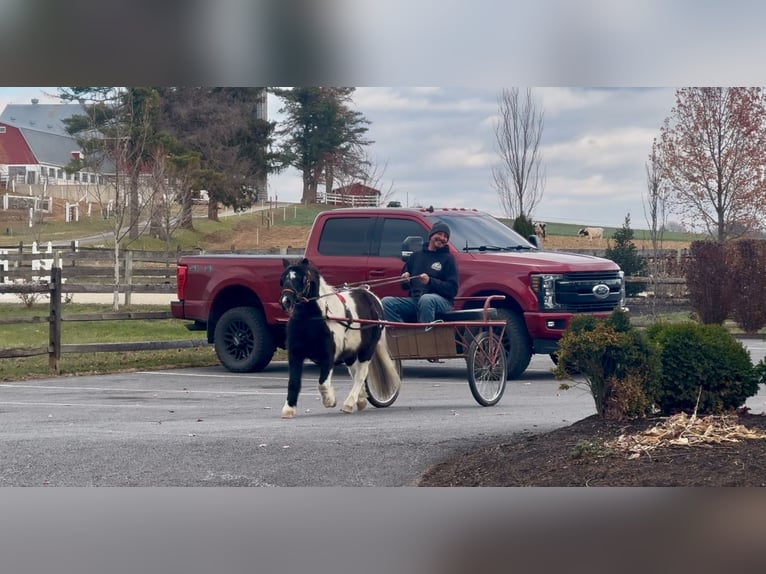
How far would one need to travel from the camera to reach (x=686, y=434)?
866 centimetres

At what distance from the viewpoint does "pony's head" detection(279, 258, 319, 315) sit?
945cm

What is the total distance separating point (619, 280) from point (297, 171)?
2.72 metres

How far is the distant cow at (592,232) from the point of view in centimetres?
1014

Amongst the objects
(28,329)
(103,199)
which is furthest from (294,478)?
(28,329)

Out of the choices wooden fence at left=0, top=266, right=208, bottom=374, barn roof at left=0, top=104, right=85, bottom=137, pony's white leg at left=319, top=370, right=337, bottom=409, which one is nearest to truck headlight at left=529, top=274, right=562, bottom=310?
pony's white leg at left=319, top=370, right=337, bottom=409

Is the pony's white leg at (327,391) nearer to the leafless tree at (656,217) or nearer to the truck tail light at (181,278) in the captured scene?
the truck tail light at (181,278)

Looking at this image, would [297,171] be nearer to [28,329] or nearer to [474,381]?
[474,381]

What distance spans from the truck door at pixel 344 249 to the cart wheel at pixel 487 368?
1103 millimetres

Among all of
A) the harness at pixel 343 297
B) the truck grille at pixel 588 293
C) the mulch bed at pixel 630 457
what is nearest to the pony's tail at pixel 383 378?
the harness at pixel 343 297

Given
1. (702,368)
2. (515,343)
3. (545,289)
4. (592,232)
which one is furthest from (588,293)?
(702,368)

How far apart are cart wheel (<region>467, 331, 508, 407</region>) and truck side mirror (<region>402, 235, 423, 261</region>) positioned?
0.84m

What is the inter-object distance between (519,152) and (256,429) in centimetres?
306

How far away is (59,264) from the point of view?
39.4 feet

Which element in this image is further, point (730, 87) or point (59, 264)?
point (59, 264)
